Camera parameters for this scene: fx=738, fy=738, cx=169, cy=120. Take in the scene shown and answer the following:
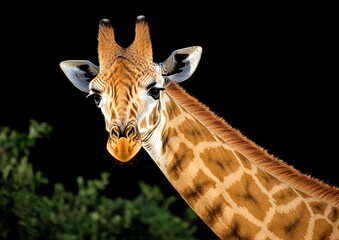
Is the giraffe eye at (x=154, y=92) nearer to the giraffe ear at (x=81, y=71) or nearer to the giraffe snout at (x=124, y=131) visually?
the giraffe snout at (x=124, y=131)

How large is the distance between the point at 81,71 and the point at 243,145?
0.98 meters

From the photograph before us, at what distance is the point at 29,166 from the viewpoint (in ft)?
25.0

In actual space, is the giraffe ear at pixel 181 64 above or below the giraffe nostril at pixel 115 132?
above

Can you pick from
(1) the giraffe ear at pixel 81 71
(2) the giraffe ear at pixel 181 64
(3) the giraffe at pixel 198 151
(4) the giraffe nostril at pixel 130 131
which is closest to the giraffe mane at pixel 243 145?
(3) the giraffe at pixel 198 151

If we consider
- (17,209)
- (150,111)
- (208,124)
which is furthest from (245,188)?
(17,209)

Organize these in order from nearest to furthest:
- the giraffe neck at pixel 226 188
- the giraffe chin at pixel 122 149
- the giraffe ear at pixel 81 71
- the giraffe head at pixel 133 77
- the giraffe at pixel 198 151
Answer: the giraffe chin at pixel 122 149 → the giraffe head at pixel 133 77 → the giraffe at pixel 198 151 → the giraffe neck at pixel 226 188 → the giraffe ear at pixel 81 71

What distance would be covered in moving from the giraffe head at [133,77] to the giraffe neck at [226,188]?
205 millimetres

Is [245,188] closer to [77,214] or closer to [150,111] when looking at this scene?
[150,111]

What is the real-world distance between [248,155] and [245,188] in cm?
21

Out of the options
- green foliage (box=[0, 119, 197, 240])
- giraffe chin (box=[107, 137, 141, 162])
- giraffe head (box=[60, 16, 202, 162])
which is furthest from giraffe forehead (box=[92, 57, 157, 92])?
green foliage (box=[0, 119, 197, 240])

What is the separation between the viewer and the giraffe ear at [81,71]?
402 centimetres

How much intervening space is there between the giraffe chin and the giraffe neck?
1.35ft

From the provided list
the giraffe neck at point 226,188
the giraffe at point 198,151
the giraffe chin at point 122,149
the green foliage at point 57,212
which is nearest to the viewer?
the giraffe chin at point 122,149

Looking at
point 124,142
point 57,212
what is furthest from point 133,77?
point 57,212
